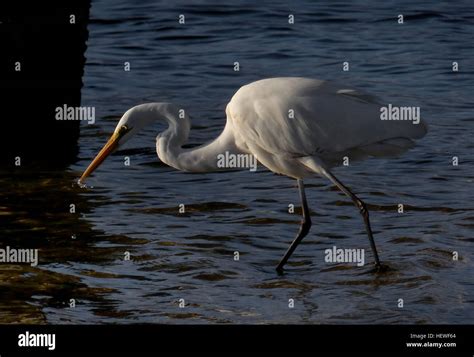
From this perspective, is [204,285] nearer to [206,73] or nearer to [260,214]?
[260,214]

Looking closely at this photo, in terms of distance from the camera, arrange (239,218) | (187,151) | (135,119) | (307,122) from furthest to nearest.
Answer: (239,218), (187,151), (135,119), (307,122)

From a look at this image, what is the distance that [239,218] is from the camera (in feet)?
34.8

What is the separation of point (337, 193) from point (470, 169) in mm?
1501

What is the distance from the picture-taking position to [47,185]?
11664 millimetres
